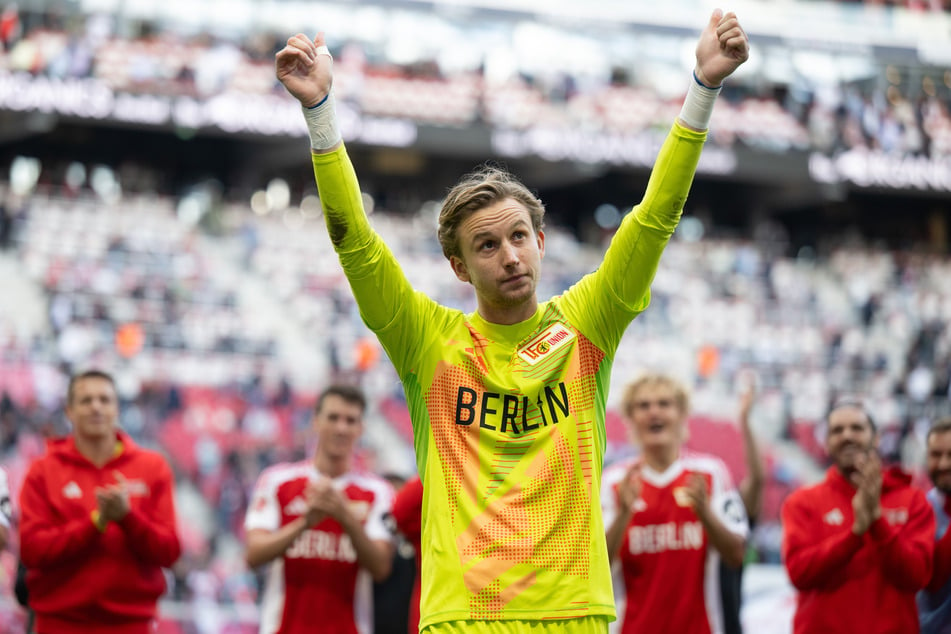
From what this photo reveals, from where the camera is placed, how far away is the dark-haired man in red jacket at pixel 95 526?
5.33 meters

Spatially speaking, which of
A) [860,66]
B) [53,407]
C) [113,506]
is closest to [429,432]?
[113,506]

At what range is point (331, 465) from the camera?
5969mm

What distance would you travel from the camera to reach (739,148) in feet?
92.7

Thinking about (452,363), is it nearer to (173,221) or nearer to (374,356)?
(374,356)

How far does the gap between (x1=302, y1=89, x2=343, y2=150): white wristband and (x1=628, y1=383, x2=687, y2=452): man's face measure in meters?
3.12

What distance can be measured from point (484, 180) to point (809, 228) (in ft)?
103

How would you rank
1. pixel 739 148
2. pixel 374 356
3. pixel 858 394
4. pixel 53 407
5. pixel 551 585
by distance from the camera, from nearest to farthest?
pixel 551 585
pixel 53 407
pixel 374 356
pixel 858 394
pixel 739 148

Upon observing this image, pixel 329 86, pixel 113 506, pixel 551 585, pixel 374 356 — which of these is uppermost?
pixel 374 356

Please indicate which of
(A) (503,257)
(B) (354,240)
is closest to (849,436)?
(A) (503,257)

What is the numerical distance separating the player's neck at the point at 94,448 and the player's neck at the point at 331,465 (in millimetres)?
1018

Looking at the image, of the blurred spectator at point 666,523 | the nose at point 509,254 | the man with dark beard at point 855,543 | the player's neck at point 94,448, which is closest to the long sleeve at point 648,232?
the nose at point 509,254

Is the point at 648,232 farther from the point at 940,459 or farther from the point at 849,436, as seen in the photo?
the point at 940,459

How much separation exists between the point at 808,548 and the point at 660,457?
860 mm

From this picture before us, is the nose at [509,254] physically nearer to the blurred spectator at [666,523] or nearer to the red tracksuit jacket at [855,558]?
the blurred spectator at [666,523]
